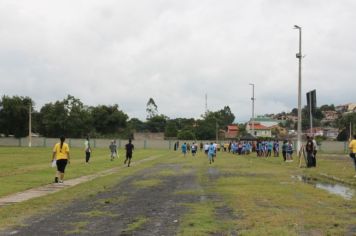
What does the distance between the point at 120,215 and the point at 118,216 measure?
0.52 feet

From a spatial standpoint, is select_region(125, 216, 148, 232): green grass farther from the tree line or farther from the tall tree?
the tall tree

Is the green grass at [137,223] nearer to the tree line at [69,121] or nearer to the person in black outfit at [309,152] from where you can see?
the person in black outfit at [309,152]

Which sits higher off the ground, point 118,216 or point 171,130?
point 171,130

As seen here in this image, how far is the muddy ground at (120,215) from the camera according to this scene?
989 centimetres

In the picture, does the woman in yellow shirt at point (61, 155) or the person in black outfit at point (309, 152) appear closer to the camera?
the woman in yellow shirt at point (61, 155)

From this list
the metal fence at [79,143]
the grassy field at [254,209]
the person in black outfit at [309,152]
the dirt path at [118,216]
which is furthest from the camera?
the metal fence at [79,143]

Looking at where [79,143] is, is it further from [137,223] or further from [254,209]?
[137,223]

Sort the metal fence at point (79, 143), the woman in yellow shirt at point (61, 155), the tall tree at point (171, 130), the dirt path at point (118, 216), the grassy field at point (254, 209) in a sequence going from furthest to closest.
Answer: the tall tree at point (171, 130)
the metal fence at point (79, 143)
the woman in yellow shirt at point (61, 155)
the grassy field at point (254, 209)
the dirt path at point (118, 216)

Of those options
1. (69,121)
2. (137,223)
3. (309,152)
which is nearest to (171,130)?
(69,121)

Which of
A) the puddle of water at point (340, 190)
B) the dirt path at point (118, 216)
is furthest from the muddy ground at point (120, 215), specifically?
the puddle of water at point (340, 190)

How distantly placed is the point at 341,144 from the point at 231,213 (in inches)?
3122

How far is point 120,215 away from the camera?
466 inches

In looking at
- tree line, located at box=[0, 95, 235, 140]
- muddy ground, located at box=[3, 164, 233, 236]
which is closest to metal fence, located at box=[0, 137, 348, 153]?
tree line, located at box=[0, 95, 235, 140]

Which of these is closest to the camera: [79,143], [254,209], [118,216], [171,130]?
[118,216]
